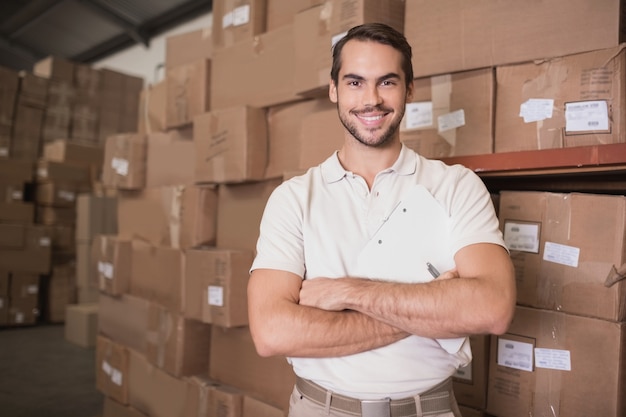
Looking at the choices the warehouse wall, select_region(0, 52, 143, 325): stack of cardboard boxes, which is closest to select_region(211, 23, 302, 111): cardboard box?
the warehouse wall

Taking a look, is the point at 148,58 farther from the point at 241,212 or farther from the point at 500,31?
the point at 500,31

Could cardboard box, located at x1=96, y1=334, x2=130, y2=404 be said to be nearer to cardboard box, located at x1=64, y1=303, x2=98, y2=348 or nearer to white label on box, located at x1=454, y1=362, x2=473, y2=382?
cardboard box, located at x1=64, y1=303, x2=98, y2=348

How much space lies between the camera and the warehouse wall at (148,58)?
20.7 feet

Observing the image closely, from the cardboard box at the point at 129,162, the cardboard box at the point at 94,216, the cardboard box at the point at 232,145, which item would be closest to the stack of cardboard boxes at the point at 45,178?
the cardboard box at the point at 94,216

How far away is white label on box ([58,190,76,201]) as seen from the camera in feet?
19.3

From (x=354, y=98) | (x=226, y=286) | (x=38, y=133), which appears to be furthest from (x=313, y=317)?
(x=38, y=133)

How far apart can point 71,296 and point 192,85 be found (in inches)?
172

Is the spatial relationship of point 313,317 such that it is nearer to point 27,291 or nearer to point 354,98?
point 354,98

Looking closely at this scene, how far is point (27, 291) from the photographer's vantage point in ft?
18.5

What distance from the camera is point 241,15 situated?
2402 mm

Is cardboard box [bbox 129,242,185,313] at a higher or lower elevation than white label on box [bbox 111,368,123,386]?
higher

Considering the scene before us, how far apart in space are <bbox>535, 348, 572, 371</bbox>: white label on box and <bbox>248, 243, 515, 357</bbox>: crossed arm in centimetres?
42

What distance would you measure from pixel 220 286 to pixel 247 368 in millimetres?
386

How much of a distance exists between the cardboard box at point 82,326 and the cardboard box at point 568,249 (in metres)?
4.22
